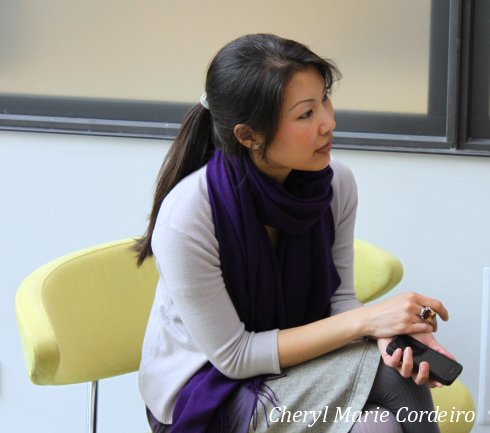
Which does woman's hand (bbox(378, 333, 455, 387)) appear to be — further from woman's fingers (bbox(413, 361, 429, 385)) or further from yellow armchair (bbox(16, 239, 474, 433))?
yellow armchair (bbox(16, 239, 474, 433))

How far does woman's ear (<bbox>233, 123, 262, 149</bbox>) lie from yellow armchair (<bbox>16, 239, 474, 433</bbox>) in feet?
1.51

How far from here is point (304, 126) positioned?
1510 millimetres

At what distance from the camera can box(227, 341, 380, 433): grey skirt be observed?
4.75 feet

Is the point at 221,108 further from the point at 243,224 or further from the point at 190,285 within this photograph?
the point at 190,285

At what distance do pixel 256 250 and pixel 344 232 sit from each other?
0.24 metres

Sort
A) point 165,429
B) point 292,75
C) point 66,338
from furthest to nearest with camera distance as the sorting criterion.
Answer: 1. point 66,338
2. point 165,429
3. point 292,75

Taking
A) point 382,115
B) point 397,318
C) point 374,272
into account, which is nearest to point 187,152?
point 397,318

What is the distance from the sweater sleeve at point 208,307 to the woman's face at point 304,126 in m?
0.20

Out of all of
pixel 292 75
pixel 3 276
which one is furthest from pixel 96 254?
pixel 3 276

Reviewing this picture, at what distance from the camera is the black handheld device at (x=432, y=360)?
1430 millimetres

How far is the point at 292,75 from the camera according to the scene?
1488mm

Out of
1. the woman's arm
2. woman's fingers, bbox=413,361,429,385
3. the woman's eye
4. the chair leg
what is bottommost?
the chair leg

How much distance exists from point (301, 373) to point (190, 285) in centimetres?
23

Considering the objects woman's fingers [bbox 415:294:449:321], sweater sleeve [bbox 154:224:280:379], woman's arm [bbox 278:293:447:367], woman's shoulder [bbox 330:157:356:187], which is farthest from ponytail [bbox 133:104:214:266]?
woman's fingers [bbox 415:294:449:321]
